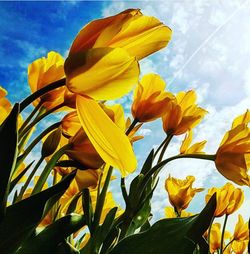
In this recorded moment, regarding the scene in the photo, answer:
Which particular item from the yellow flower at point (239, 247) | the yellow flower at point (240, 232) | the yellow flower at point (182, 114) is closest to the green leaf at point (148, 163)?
the yellow flower at point (182, 114)

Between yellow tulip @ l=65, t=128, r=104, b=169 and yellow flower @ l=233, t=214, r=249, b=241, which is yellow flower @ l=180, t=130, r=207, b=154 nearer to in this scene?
yellow tulip @ l=65, t=128, r=104, b=169

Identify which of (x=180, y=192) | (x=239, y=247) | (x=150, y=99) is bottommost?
(x=239, y=247)

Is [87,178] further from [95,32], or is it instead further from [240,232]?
[240,232]

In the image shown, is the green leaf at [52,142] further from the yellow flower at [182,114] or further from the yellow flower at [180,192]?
the yellow flower at [180,192]

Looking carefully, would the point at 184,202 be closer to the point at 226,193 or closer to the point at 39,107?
the point at 226,193

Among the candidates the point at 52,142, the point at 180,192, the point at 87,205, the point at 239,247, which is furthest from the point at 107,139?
the point at 239,247

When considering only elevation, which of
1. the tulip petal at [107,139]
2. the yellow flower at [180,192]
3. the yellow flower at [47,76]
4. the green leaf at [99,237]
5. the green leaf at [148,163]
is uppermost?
the yellow flower at [47,76]

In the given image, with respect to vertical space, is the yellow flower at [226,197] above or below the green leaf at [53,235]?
below
